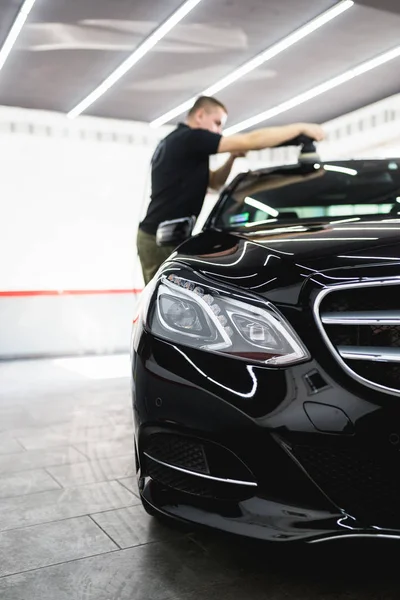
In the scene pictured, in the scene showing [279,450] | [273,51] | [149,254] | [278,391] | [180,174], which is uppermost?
[273,51]

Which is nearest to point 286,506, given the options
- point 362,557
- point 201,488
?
point 201,488

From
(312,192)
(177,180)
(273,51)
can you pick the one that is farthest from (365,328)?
(273,51)

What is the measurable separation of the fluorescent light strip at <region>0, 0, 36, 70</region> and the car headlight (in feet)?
15.5

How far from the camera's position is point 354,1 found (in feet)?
17.7

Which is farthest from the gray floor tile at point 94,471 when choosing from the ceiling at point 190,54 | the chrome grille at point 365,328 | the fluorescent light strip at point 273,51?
the fluorescent light strip at point 273,51

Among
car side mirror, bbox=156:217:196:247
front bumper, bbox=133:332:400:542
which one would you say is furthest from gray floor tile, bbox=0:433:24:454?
front bumper, bbox=133:332:400:542

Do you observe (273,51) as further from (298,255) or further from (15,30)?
(298,255)

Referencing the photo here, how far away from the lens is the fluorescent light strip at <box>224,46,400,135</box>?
22.6 feet

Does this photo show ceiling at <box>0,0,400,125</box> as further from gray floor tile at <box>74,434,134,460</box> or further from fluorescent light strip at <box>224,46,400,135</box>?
gray floor tile at <box>74,434,134,460</box>

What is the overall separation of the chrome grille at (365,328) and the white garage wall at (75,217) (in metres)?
6.42

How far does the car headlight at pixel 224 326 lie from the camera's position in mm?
1354

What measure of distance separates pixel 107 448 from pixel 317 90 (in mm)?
6356

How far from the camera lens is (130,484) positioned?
240 centimetres

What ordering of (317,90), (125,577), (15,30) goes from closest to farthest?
1. (125,577)
2. (15,30)
3. (317,90)
